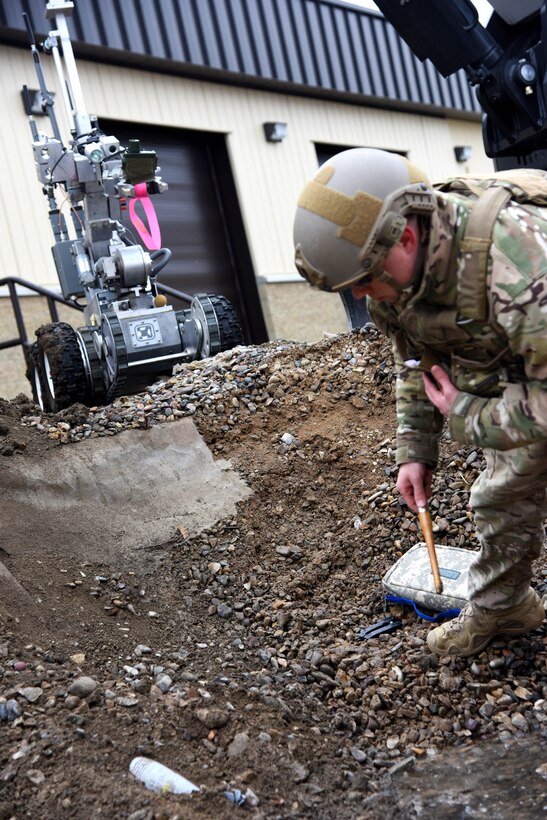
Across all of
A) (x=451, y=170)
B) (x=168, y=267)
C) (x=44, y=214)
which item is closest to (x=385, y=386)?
(x=44, y=214)

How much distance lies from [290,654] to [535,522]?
1.19 meters

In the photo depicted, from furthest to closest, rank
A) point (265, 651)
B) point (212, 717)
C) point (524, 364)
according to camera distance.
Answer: point (265, 651)
point (212, 717)
point (524, 364)

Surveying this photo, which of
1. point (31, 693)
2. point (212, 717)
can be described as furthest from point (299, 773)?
point (31, 693)

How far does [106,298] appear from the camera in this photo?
Answer: 22.9ft

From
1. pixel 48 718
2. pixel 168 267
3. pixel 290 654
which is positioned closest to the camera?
pixel 48 718

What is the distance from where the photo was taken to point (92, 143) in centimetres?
689

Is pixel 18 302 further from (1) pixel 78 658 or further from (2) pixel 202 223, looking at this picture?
(1) pixel 78 658

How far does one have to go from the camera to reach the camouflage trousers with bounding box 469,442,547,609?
2.72 meters

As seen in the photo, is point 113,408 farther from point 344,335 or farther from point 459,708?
point 459,708

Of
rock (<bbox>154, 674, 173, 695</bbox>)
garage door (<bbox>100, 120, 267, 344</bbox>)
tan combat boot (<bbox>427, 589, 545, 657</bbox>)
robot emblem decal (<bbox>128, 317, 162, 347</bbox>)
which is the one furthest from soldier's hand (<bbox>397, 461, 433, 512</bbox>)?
garage door (<bbox>100, 120, 267, 344</bbox>)

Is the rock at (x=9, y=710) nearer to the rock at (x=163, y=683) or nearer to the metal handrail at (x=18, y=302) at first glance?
the rock at (x=163, y=683)

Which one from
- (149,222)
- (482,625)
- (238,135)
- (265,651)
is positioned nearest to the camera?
(482,625)

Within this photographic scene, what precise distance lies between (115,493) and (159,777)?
2783 millimetres

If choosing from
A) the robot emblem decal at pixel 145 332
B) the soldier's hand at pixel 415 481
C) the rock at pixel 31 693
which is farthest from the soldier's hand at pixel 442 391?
the robot emblem decal at pixel 145 332
